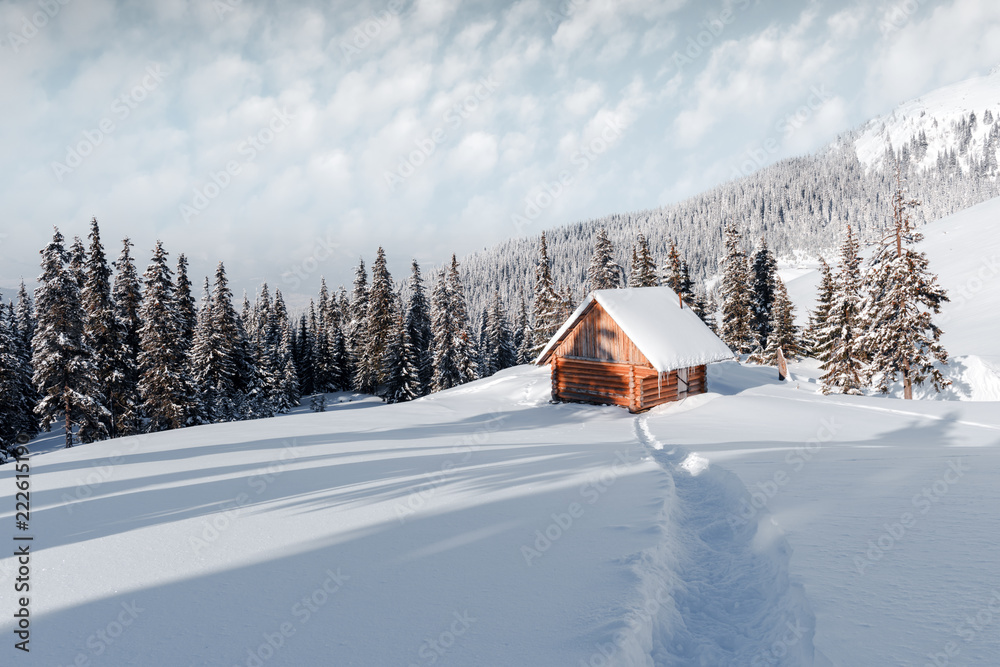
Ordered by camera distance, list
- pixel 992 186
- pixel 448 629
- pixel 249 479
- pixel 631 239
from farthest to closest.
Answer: pixel 631 239
pixel 992 186
pixel 249 479
pixel 448 629

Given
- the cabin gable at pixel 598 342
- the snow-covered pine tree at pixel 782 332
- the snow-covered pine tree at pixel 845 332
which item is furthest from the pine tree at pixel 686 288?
the cabin gable at pixel 598 342

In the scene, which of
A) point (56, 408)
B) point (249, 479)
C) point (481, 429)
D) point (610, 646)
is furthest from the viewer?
point (56, 408)

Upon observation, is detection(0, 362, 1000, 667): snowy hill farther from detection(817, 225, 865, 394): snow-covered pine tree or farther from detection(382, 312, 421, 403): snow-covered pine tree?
detection(382, 312, 421, 403): snow-covered pine tree

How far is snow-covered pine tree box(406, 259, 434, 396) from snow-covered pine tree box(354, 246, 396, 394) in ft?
8.46

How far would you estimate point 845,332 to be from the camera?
30344 millimetres

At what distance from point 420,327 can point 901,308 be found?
40.4 m

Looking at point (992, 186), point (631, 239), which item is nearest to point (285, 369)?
point (631, 239)

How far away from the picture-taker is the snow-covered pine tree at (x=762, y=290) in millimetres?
48062

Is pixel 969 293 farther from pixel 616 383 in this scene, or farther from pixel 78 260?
pixel 78 260

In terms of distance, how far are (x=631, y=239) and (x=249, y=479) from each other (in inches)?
8005

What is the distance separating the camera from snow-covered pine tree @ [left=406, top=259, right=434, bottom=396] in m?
49.2

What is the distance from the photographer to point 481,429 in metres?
17.3

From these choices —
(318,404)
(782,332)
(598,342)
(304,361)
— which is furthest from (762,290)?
(304,361)

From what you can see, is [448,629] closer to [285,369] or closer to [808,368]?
[808,368]
